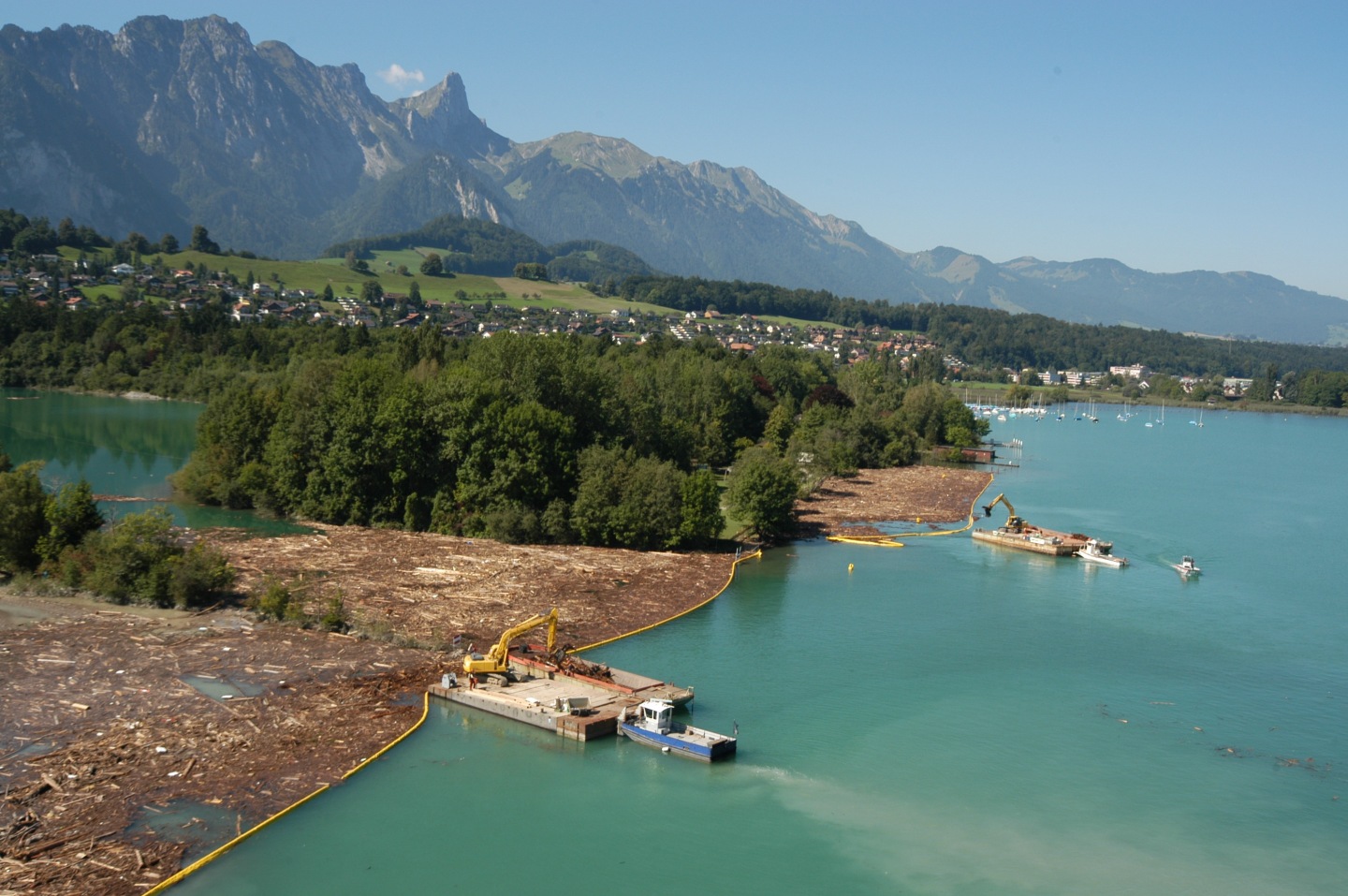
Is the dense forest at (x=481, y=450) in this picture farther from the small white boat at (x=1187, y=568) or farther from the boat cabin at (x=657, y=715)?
the boat cabin at (x=657, y=715)

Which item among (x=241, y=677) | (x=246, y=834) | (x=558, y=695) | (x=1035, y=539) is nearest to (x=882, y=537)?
(x=1035, y=539)

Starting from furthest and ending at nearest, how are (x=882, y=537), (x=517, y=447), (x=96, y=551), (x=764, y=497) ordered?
(x=882, y=537) → (x=764, y=497) → (x=517, y=447) → (x=96, y=551)

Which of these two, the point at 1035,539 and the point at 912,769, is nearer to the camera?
the point at 912,769

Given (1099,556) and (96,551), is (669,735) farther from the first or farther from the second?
(1099,556)

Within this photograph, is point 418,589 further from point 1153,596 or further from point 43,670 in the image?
point 1153,596

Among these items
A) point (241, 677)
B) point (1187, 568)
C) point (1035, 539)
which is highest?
point (1187, 568)

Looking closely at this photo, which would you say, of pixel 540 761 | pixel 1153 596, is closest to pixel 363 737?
pixel 540 761

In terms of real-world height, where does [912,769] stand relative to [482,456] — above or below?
below

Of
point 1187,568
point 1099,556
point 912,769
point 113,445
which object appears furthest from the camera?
point 113,445
